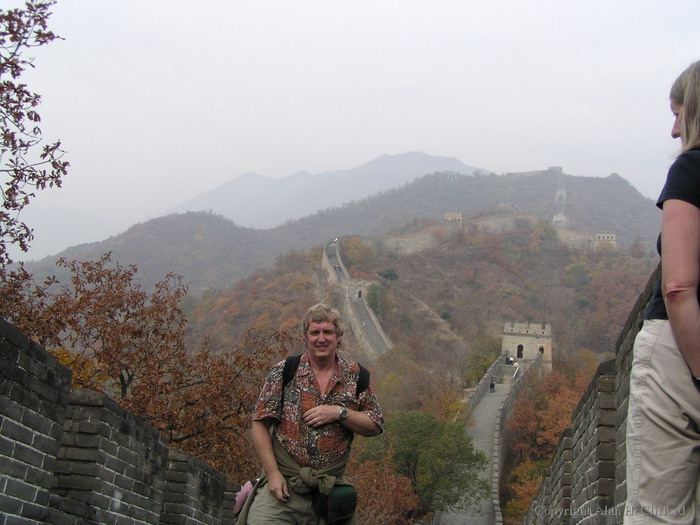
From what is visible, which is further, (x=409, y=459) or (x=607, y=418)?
(x=409, y=459)

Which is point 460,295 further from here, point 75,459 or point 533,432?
point 75,459

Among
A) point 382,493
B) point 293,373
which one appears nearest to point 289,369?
point 293,373

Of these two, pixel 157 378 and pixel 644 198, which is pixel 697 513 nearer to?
pixel 157 378

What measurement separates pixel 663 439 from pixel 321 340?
83.4 inches

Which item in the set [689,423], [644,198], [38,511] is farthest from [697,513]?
[644,198]

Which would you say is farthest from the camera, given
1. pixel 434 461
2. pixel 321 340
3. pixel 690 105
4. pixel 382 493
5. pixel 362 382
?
pixel 434 461

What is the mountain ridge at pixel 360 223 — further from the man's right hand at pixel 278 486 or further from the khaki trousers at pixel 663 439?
the khaki trousers at pixel 663 439

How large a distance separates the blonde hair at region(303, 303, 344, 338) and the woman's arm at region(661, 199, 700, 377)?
212 centimetres

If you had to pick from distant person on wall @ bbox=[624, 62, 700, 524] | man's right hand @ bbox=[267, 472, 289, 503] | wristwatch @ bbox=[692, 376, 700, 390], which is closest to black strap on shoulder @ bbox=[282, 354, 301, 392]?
man's right hand @ bbox=[267, 472, 289, 503]

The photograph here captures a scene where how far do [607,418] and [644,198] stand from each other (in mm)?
156807

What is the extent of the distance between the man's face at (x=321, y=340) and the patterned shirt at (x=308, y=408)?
11cm

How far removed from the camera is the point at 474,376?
145 feet

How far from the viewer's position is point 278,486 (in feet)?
13.5

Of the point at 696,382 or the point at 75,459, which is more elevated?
the point at 696,382
